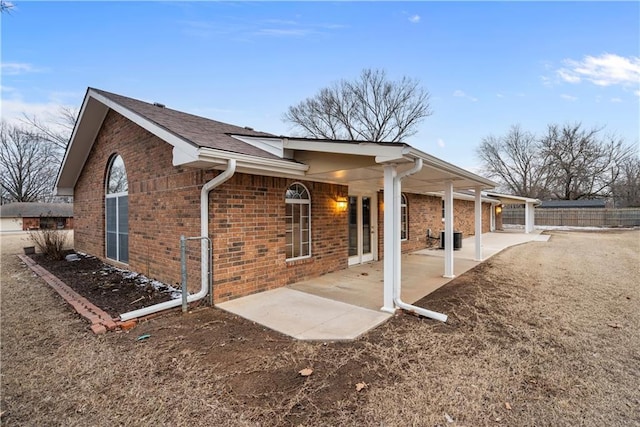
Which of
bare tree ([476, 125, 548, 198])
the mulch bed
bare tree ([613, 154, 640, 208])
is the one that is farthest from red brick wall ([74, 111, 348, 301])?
bare tree ([613, 154, 640, 208])

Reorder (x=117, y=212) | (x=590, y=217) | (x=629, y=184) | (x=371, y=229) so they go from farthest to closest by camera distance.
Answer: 1. (x=629, y=184)
2. (x=590, y=217)
3. (x=371, y=229)
4. (x=117, y=212)

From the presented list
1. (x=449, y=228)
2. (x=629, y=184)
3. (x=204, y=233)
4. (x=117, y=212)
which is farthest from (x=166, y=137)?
(x=629, y=184)

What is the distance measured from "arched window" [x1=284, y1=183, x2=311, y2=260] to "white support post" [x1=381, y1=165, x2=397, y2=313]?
97.0 inches

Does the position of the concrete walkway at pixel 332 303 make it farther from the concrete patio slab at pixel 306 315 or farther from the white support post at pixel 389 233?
the white support post at pixel 389 233

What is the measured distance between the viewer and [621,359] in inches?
135

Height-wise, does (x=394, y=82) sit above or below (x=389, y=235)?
above

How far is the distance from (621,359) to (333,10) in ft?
33.1

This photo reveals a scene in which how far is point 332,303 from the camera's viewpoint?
212 inches

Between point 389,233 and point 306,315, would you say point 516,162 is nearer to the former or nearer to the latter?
point 389,233

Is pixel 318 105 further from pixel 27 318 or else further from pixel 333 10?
pixel 27 318

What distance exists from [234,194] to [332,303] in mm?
2640

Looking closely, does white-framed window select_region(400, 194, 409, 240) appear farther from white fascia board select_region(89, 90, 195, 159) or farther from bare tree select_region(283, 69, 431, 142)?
bare tree select_region(283, 69, 431, 142)

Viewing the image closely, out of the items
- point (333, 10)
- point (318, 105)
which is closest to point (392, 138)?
point (318, 105)

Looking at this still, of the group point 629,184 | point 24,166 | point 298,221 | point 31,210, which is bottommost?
point 298,221
